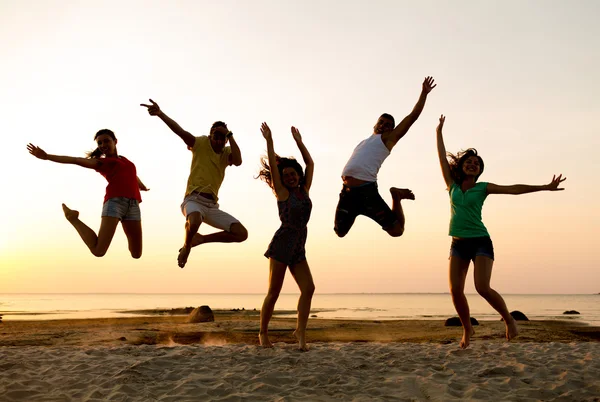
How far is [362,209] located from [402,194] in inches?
27.6

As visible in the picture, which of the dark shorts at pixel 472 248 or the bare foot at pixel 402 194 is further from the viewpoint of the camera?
the bare foot at pixel 402 194

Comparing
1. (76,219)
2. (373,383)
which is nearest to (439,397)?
(373,383)

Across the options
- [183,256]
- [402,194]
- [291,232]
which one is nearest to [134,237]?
[183,256]

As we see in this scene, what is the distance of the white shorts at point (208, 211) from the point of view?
24.8 feet

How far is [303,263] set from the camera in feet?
24.7

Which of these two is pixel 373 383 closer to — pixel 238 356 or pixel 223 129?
pixel 238 356

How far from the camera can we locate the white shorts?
7.56 meters

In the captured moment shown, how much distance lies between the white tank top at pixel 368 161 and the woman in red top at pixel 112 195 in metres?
3.07

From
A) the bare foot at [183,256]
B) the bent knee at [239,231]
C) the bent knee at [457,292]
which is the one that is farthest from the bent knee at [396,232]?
the bare foot at [183,256]

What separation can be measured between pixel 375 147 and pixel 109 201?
384 cm

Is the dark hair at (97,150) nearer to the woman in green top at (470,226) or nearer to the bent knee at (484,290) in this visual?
the woman in green top at (470,226)

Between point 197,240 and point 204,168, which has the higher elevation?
point 204,168

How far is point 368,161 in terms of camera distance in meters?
7.77

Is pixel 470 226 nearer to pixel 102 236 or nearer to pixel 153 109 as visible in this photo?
pixel 153 109
